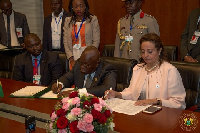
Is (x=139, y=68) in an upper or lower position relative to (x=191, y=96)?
upper

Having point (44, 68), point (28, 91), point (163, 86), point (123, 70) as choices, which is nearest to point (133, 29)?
point (123, 70)

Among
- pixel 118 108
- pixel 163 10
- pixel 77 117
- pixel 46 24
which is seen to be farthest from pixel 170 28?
pixel 77 117

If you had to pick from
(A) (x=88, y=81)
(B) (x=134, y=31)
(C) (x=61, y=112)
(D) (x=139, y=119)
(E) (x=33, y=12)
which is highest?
(E) (x=33, y=12)

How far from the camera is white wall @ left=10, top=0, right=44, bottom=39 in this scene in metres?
7.90

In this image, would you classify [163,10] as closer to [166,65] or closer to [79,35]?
[79,35]

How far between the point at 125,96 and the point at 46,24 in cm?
273

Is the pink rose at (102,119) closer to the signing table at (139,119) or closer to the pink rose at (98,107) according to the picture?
the pink rose at (98,107)

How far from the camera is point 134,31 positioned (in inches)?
166

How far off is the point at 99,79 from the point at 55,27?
7.60ft

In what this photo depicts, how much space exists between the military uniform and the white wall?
414 centimetres

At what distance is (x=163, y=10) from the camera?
5.84 meters

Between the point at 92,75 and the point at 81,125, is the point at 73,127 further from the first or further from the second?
the point at 92,75

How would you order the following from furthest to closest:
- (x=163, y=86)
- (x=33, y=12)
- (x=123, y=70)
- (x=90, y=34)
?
(x=33, y=12)
(x=90, y=34)
(x=123, y=70)
(x=163, y=86)

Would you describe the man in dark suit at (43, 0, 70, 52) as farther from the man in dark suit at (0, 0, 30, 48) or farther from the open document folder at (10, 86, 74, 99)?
the open document folder at (10, 86, 74, 99)
